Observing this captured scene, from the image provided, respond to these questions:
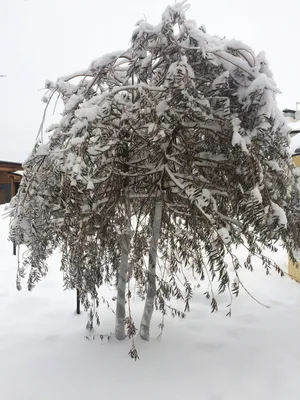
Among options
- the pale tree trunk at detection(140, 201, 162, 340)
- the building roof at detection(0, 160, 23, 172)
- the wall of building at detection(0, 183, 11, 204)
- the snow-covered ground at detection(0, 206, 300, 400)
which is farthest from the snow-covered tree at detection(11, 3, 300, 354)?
the wall of building at detection(0, 183, 11, 204)

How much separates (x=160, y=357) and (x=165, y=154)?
191cm

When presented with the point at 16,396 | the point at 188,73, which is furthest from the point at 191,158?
the point at 16,396

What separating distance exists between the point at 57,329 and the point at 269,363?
7.35ft

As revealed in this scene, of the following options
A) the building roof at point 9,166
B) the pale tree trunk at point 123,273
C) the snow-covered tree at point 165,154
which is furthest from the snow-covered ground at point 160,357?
the building roof at point 9,166

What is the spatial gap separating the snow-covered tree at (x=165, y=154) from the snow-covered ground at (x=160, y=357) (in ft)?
2.59

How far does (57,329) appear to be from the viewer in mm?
3326

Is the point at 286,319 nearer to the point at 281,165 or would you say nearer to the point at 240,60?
the point at 281,165

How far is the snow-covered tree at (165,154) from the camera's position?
1726 millimetres

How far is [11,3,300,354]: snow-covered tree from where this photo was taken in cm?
173

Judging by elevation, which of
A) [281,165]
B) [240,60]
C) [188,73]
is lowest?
[281,165]

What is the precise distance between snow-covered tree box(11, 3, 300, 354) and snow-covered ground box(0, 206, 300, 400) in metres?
0.79

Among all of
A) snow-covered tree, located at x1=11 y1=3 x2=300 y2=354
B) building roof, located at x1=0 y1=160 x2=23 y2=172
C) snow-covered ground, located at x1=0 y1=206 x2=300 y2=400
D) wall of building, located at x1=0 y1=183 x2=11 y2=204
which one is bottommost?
snow-covered ground, located at x1=0 y1=206 x2=300 y2=400

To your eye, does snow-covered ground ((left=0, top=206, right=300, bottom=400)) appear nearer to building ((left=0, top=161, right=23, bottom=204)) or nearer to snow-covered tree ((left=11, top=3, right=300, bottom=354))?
snow-covered tree ((left=11, top=3, right=300, bottom=354))

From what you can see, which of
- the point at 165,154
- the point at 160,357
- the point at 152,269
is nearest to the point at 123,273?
the point at 152,269
